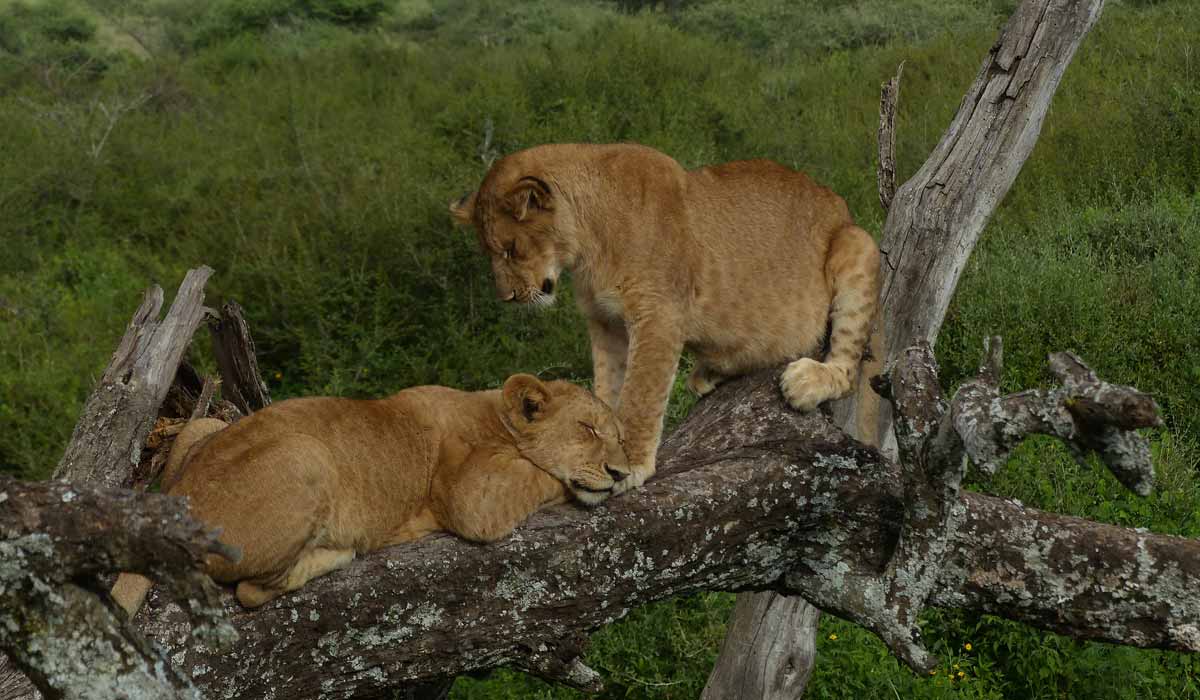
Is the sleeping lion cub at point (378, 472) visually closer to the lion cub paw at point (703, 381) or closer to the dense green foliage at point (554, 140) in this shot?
the lion cub paw at point (703, 381)

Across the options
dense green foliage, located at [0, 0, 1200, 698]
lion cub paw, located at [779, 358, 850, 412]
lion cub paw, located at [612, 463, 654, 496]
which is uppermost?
lion cub paw, located at [779, 358, 850, 412]

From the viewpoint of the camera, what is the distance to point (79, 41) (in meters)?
23.4

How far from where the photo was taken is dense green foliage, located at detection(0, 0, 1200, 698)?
823 centimetres

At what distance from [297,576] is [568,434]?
4.05 feet

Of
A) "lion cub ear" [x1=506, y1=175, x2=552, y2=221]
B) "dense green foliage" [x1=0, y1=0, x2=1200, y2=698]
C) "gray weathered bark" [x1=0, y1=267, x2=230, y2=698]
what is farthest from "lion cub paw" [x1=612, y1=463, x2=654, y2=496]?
"dense green foliage" [x1=0, y1=0, x2=1200, y2=698]

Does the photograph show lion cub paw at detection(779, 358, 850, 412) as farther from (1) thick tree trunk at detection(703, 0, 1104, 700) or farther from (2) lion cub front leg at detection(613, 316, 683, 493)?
(1) thick tree trunk at detection(703, 0, 1104, 700)

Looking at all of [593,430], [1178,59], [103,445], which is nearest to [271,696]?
[593,430]

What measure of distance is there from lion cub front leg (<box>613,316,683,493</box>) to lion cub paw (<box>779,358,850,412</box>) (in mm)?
492

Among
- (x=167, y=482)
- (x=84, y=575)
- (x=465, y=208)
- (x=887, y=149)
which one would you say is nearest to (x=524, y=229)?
(x=465, y=208)

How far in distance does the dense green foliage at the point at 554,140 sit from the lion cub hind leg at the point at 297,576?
394cm

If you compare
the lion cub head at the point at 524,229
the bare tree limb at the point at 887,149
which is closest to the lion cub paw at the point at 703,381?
the lion cub head at the point at 524,229

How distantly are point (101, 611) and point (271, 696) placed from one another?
118 centimetres

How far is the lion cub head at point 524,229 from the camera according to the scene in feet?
17.5

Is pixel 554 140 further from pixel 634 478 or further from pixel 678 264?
pixel 634 478
